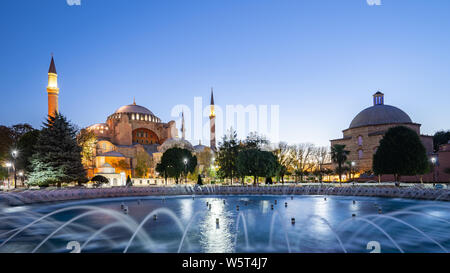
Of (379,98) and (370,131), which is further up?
(379,98)

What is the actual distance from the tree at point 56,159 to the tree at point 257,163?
1858 centimetres

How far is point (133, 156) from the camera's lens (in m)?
74.7

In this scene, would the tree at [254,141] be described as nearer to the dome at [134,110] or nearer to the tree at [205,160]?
the tree at [205,160]

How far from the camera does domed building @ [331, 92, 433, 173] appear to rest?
55156 millimetres

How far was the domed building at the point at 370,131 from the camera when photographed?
55156 mm

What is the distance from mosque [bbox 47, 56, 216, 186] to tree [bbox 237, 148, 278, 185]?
24355 millimetres

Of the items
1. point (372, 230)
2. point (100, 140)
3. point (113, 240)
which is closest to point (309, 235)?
point (372, 230)

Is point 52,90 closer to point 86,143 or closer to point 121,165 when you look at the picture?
point 86,143

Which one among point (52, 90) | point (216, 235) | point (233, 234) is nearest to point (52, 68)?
point (52, 90)

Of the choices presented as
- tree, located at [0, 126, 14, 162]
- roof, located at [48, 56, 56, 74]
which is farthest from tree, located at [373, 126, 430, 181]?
tree, located at [0, 126, 14, 162]

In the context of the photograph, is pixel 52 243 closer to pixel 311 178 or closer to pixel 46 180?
pixel 46 180

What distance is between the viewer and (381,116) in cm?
5738

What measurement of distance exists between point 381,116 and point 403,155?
98.4ft
